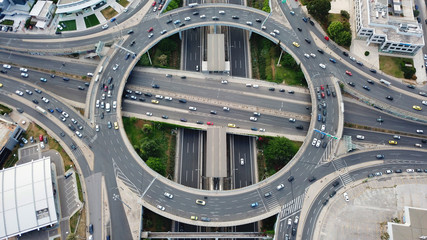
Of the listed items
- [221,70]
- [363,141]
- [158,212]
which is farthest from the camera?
[221,70]

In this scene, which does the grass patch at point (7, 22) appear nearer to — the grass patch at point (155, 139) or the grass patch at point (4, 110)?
the grass patch at point (4, 110)

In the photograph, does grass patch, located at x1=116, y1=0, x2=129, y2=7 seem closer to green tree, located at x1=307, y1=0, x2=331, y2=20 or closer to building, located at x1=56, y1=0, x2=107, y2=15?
building, located at x1=56, y1=0, x2=107, y2=15

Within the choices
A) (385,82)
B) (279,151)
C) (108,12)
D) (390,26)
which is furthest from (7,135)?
(390,26)

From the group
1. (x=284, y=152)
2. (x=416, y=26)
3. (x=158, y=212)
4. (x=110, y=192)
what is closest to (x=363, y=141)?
(x=284, y=152)

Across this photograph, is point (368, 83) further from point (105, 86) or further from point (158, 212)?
point (105, 86)

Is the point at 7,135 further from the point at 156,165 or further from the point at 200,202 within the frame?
the point at 200,202

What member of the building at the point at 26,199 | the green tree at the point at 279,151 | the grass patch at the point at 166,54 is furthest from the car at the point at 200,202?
the grass patch at the point at 166,54
